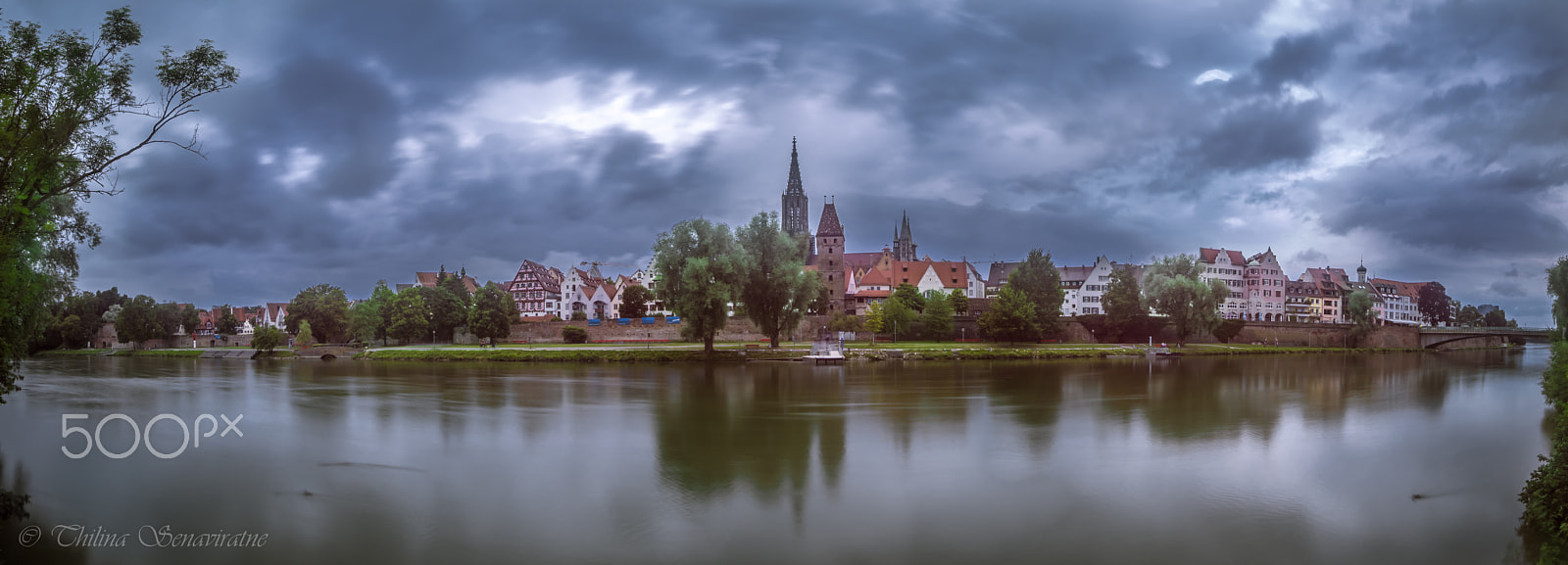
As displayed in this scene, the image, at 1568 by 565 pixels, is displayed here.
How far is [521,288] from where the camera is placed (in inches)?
4082

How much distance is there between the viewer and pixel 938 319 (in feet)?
228

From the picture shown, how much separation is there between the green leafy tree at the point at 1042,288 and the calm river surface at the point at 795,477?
123 ft

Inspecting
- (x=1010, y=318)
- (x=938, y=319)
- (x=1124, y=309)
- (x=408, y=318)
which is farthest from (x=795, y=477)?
(x=408, y=318)

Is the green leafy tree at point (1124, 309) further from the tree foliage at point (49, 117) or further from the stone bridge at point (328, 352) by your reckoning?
the tree foliage at point (49, 117)

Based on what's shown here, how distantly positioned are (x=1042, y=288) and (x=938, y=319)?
9060 millimetres

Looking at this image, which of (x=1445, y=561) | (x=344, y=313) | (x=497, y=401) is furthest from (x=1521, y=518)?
(x=344, y=313)

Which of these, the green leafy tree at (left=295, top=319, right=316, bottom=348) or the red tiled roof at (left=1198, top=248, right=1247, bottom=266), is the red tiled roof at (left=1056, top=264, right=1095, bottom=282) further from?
the green leafy tree at (left=295, top=319, right=316, bottom=348)

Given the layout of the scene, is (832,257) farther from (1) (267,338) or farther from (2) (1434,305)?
(2) (1434,305)

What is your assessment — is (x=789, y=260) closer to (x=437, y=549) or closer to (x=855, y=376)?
(x=855, y=376)

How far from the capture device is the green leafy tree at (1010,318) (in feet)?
201

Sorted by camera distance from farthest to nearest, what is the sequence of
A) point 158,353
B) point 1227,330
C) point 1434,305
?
1. point 1434,305
2. point 158,353
3. point 1227,330

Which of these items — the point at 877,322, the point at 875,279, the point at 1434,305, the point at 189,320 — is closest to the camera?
the point at 877,322

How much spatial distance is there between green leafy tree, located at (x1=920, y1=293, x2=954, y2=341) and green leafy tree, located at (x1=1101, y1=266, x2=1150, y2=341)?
43.4ft

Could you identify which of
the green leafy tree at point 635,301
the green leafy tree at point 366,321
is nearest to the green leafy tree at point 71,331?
the green leafy tree at point 366,321
